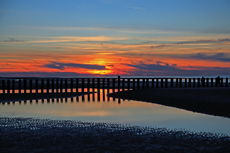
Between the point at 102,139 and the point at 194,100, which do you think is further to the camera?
the point at 194,100

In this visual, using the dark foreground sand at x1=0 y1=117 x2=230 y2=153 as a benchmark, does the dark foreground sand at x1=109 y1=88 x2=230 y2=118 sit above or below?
below

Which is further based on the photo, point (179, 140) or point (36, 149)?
point (179, 140)

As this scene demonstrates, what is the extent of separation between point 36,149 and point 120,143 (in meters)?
2.40

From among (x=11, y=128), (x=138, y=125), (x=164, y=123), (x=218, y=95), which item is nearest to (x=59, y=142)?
(x=11, y=128)

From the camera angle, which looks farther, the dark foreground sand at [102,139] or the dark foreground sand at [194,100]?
the dark foreground sand at [194,100]

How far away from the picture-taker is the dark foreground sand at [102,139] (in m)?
8.27

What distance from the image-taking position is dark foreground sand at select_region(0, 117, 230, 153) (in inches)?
325

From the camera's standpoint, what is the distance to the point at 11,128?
11.3 m

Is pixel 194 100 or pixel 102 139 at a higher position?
pixel 102 139

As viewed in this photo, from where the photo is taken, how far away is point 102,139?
9.38m

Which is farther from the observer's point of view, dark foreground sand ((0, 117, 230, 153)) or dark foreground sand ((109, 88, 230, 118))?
dark foreground sand ((109, 88, 230, 118))

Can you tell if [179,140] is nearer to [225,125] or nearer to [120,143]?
[120,143]

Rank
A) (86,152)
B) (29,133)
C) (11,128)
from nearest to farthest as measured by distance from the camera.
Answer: (86,152), (29,133), (11,128)

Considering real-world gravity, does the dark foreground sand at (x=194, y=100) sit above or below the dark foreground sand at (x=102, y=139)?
below
